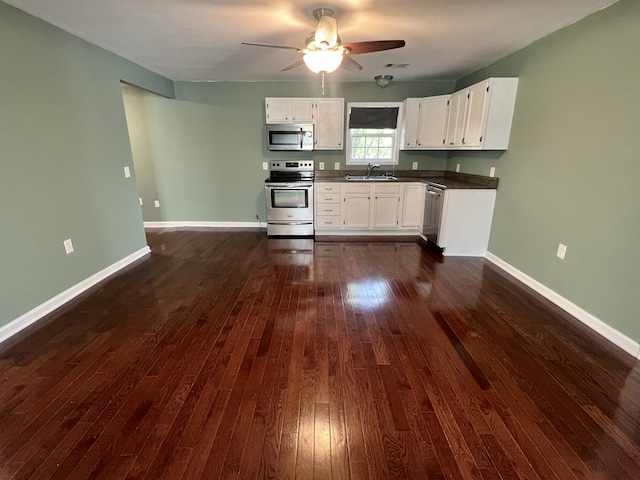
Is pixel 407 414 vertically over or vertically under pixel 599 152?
under

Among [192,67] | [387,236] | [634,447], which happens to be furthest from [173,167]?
[634,447]

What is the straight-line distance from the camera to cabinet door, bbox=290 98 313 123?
4898 millimetres

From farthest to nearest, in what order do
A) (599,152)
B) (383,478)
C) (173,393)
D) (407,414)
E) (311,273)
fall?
(311,273) < (599,152) < (173,393) < (407,414) < (383,478)

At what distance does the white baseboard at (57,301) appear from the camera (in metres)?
2.33

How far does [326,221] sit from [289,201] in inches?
26.8

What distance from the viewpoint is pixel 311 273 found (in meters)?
3.51

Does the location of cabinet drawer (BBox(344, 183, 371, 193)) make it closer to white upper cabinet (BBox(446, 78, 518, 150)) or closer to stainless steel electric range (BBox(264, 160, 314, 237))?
stainless steel electric range (BBox(264, 160, 314, 237))

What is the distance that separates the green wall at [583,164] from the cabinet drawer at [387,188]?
5.28 ft

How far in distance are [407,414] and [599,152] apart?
8.32 ft

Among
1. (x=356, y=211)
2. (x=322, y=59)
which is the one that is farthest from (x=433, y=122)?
(x=322, y=59)

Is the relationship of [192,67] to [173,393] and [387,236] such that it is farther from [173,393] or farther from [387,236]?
[173,393]

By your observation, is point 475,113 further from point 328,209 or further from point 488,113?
point 328,209

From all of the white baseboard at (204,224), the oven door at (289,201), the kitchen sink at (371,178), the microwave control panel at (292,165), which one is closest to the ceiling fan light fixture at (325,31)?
the oven door at (289,201)

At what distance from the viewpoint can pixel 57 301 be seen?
2748mm
